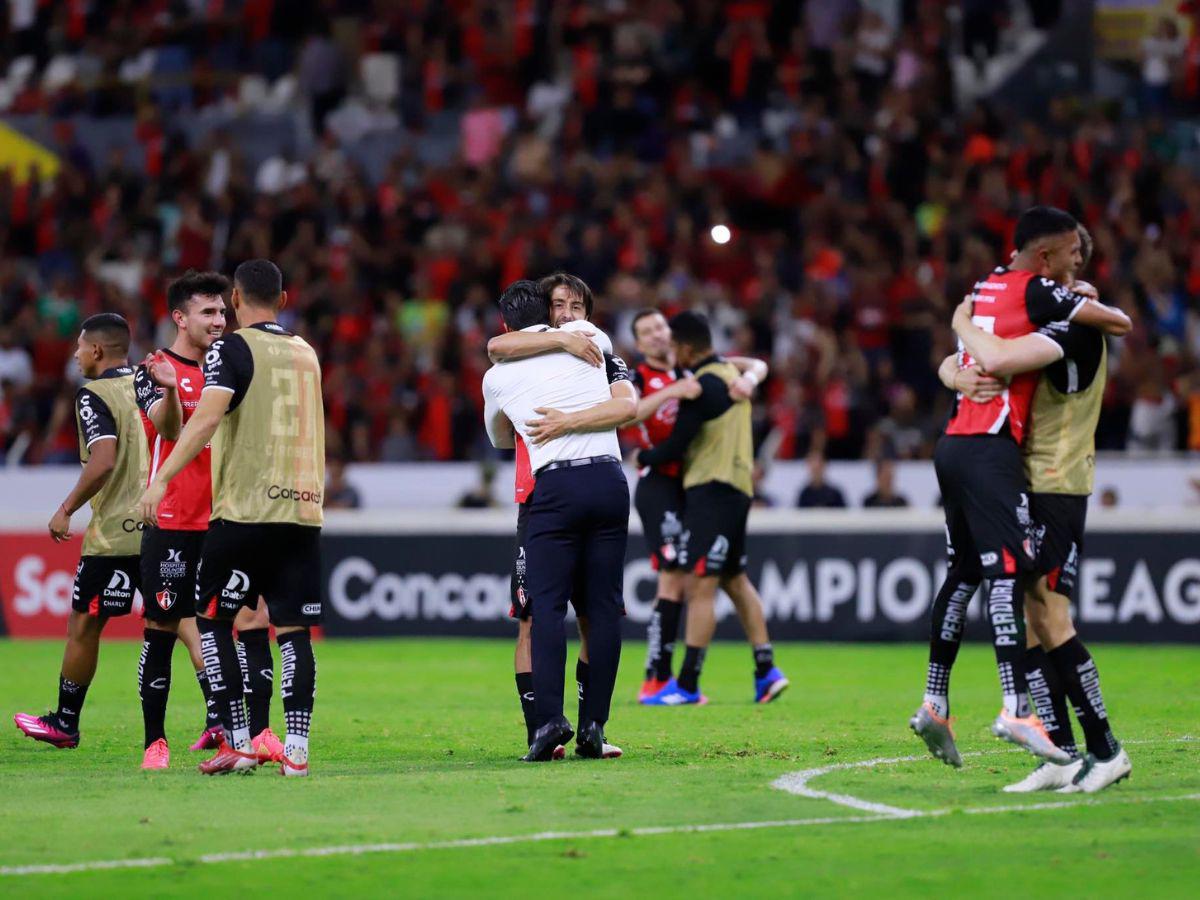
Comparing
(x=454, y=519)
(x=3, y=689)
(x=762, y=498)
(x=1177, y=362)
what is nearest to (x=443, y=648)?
(x=454, y=519)

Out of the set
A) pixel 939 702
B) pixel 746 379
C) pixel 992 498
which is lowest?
Answer: pixel 939 702

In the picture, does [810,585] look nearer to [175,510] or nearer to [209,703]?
[209,703]

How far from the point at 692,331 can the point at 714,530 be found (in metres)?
1.38

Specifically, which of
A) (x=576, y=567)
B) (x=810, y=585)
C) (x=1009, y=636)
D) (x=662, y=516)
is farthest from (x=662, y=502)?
(x=810, y=585)

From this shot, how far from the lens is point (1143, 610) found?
61.7 ft

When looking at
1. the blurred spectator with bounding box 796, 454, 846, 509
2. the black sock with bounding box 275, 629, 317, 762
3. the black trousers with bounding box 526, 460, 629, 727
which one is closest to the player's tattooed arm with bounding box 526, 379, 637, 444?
the black trousers with bounding box 526, 460, 629, 727

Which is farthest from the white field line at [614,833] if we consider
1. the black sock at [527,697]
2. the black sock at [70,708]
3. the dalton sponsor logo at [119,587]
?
the black sock at [70,708]

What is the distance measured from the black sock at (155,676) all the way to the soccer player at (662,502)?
14.0ft

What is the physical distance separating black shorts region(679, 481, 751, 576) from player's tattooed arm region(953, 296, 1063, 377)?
514cm

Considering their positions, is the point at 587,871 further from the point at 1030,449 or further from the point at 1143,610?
the point at 1143,610

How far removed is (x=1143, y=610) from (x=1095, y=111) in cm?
909

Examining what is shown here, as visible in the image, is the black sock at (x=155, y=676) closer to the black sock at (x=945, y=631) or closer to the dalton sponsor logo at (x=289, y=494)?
the dalton sponsor logo at (x=289, y=494)

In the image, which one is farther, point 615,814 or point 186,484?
point 186,484

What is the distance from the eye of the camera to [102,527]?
10.7m
